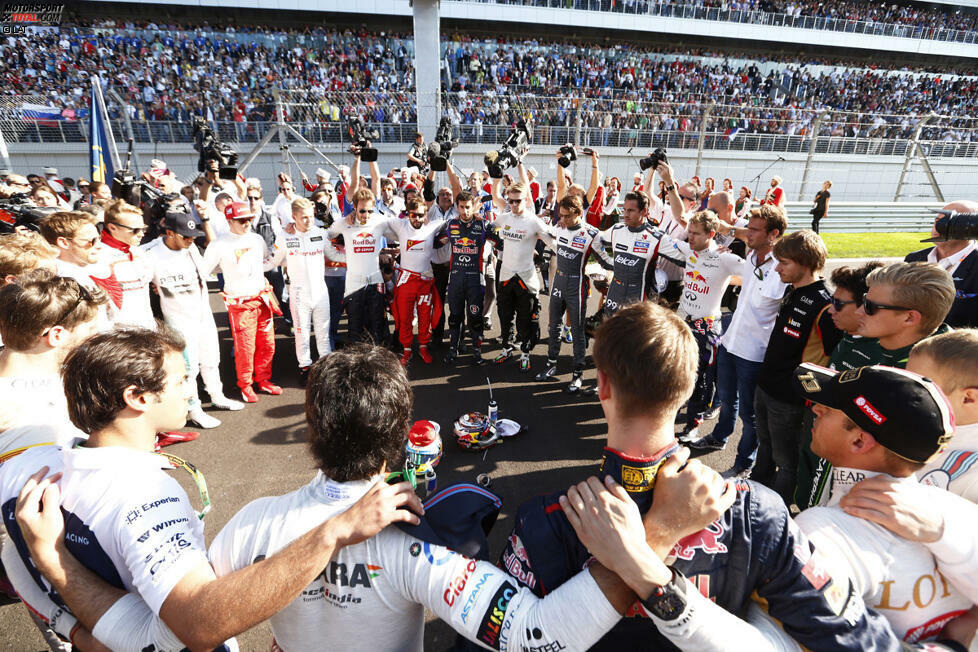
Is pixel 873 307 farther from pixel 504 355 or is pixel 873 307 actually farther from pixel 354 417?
pixel 504 355

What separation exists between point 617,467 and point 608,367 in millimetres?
285

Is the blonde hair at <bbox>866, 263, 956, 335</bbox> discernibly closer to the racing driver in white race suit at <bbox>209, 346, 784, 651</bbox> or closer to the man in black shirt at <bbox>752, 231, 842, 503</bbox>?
the man in black shirt at <bbox>752, 231, 842, 503</bbox>

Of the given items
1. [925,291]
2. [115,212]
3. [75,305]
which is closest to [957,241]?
[925,291]

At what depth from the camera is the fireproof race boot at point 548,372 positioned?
5766 mm

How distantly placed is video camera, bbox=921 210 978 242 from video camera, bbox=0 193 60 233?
25.8 feet

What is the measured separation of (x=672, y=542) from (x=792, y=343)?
109 inches

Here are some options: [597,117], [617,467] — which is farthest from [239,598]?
[597,117]

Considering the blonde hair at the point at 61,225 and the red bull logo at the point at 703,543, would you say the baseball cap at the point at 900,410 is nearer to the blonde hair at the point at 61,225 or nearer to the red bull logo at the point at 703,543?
the red bull logo at the point at 703,543

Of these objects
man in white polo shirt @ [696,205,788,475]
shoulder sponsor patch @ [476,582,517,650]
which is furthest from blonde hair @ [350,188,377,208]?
shoulder sponsor patch @ [476,582,517,650]

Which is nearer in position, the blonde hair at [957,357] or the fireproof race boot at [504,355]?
the blonde hair at [957,357]

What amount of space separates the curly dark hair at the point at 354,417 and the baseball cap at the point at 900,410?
136 centimetres

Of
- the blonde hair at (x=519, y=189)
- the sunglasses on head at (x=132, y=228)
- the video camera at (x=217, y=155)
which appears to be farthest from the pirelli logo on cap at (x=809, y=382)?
the video camera at (x=217, y=155)

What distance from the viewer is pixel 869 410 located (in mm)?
1354

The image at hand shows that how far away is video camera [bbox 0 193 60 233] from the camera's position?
4.56 metres
